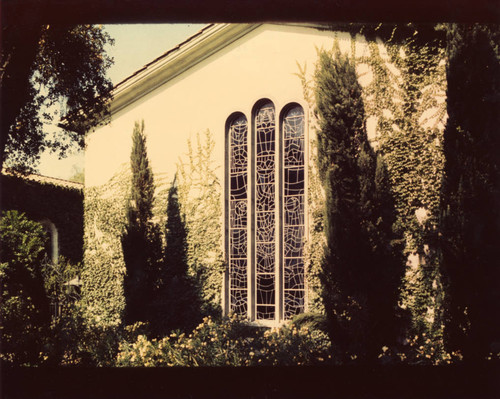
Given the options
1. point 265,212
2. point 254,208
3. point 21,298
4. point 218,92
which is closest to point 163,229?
point 254,208

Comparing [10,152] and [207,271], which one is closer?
[10,152]

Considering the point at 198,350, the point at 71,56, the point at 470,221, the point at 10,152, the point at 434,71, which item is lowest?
the point at 198,350

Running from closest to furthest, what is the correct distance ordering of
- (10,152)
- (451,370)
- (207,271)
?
1. (451,370)
2. (10,152)
3. (207,271)

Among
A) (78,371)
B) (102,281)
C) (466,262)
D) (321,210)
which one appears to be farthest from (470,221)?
(102,281)

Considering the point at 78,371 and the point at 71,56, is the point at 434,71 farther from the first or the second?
the point at 78,371

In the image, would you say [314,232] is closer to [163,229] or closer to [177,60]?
[163,229]

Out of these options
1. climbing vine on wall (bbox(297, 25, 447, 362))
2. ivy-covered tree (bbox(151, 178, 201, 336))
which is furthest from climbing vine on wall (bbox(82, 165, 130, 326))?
climbing vine on wall (bbox(297, 25, 447, 362))

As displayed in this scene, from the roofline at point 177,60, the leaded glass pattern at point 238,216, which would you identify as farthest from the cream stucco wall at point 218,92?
the leaded glass pattern at point 238,216

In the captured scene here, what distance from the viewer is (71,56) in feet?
33.4

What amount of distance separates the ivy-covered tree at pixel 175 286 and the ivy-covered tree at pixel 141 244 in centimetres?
22

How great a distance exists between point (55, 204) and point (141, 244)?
6.79 metres

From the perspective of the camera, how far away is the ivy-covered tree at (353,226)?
335 inches

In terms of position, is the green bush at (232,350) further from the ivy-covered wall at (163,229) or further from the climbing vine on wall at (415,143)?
the ivy-covered wall at (163,229)

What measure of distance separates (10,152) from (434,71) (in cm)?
826
